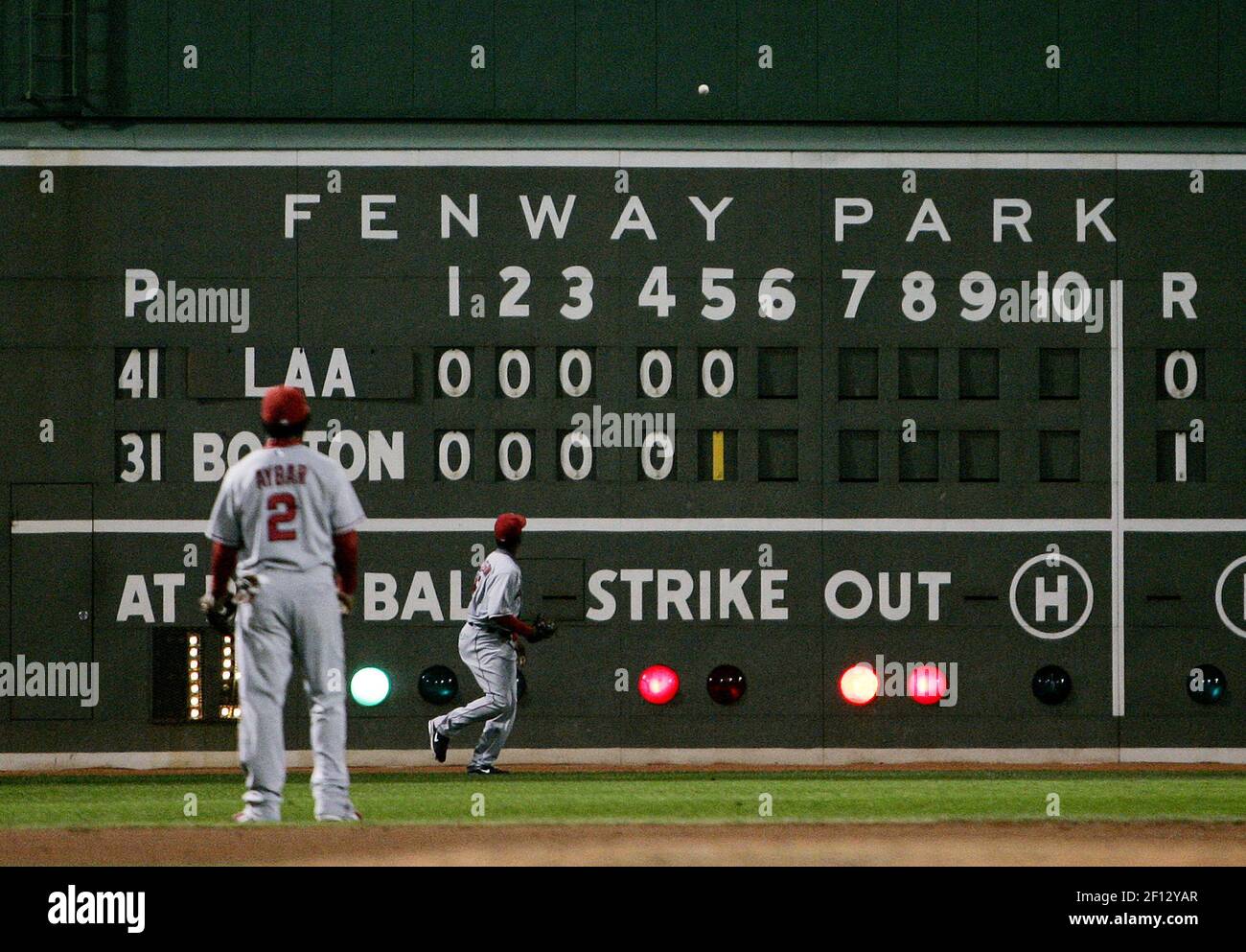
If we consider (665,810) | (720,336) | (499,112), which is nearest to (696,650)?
(720,336)

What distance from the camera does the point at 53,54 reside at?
13516 millimetres

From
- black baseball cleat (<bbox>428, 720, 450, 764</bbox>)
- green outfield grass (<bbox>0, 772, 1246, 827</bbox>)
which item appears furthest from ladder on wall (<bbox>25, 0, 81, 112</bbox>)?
black baseball cleat (<bbox>428, 720, 450, 764</bbox>)

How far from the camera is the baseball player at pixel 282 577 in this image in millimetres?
7309

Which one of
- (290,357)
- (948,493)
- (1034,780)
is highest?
(290,357)

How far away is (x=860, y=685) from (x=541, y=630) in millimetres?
2408

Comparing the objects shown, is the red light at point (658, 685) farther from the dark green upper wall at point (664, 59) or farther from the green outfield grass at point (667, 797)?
the dark green upper wall at point (664, 59)

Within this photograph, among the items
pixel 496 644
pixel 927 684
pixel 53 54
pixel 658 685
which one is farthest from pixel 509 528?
pixel 53 54

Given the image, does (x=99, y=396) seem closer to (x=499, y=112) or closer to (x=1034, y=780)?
(x=499, y=112)

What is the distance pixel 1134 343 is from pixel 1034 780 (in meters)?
3.44

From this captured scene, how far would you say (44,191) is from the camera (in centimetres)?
1348

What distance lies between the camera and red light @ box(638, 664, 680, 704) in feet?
43.9

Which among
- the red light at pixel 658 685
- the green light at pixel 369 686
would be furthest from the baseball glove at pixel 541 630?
the green light at pixel 369 686

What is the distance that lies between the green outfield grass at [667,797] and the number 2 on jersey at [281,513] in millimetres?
1992

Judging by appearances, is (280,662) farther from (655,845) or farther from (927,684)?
(927,684)
